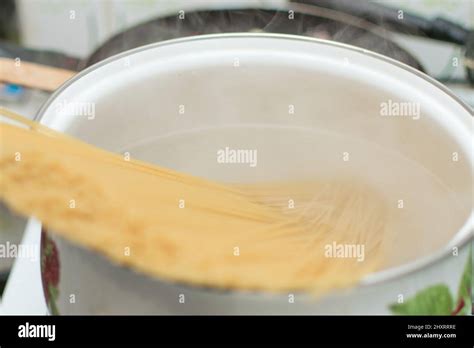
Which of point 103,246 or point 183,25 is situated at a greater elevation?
point 183,25

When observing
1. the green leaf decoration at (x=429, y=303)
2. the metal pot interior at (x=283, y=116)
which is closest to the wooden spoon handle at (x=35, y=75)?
the metal pot interior at (x=283, y=116)

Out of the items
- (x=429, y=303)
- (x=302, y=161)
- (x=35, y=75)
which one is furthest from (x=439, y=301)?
(x=35, y=75)

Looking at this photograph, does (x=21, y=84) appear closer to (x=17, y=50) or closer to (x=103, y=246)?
(x=17, y=50)

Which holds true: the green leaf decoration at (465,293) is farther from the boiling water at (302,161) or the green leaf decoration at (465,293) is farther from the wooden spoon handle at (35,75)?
the wooden spoon handle at (35,75)

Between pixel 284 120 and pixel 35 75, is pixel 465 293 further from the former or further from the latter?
pixel 35 75

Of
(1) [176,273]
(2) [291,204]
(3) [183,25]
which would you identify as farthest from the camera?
(3) [183,25]

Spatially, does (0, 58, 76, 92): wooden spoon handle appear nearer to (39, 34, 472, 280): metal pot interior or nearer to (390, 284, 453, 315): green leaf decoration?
(39, 34, 472, 280): metal pot interior

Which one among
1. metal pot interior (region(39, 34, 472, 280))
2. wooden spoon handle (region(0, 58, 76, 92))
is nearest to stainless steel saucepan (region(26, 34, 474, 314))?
metal pot interior (region(39, 34, 472, 280))
